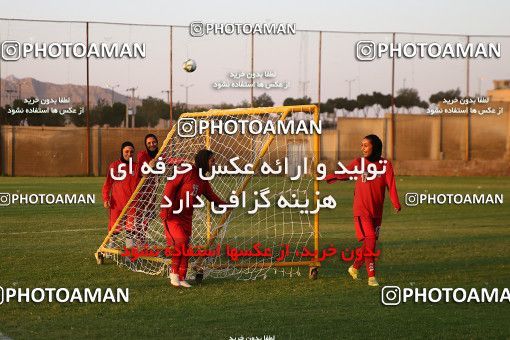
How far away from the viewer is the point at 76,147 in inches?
1887

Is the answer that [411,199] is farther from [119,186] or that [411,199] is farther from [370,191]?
[370,191]

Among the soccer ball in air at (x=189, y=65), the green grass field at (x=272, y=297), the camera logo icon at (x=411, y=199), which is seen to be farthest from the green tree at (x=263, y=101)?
the green grass field at (x=272, y=297)

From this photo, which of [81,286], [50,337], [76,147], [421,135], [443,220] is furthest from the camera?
[421,135]

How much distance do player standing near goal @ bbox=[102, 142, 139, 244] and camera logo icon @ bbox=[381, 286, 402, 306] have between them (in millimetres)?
4456

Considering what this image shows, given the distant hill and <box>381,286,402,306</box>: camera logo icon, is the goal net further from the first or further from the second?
the distant hill

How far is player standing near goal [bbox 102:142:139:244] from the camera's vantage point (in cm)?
1368

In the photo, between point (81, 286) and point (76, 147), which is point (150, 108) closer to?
point (76, 147)

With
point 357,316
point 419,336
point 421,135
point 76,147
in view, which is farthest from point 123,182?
point 421,135

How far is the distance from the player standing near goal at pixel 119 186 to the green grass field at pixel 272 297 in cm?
78

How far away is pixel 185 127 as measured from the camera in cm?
1381

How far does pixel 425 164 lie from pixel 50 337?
141 ft

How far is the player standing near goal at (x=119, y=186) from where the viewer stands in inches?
539

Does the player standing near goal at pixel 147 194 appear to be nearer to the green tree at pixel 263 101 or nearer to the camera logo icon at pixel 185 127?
the camera logo icon at pixel 185 127

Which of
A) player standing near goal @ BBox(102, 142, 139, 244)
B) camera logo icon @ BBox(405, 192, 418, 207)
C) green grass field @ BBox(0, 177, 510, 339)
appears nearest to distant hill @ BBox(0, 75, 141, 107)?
camera logo icon @ BBox(405, 192, 418, 207)
